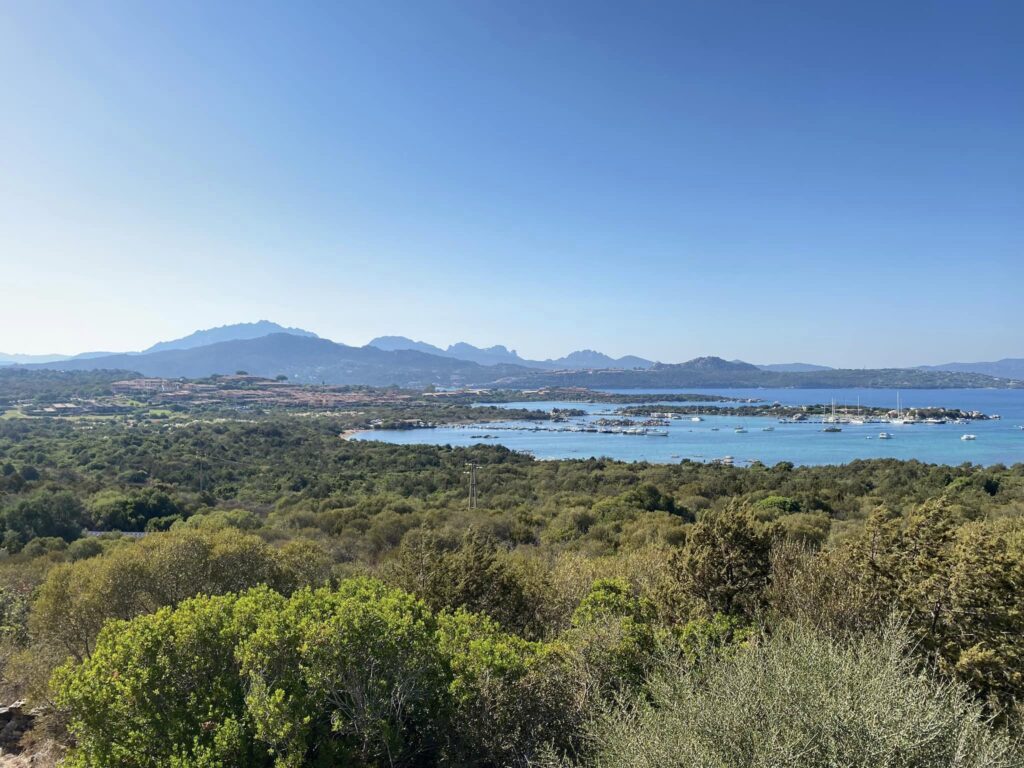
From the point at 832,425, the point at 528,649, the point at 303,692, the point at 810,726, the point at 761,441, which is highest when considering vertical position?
the point at 810,726

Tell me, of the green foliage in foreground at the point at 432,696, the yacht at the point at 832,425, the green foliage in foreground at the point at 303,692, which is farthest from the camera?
the yacht at the point at 832,425

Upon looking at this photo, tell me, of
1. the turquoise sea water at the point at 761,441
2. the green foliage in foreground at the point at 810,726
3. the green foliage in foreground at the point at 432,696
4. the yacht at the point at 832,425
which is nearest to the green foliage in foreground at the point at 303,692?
the green foliage in foreground at the point at 432,696

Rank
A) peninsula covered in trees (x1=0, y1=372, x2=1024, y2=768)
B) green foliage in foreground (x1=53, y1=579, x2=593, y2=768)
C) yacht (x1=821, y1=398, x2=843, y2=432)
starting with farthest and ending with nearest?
yacht (x1=821, y1=398, x2=843, y2=432) → green foliage in foreground (x1=53, y1=579, x2=593, y2=768) → peninsula covered in trees (x1=0, y1=372, x2=1024, y2=768)

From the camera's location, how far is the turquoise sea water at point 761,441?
2494 inches

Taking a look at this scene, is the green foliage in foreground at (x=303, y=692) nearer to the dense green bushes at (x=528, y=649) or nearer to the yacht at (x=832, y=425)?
the dense green bushes at (x=528, y=649)

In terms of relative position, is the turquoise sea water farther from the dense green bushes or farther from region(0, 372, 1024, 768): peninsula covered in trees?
the dense green bushes

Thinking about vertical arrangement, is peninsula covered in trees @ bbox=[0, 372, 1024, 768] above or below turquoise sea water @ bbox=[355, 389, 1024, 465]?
above

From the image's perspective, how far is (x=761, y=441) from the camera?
77688 mm

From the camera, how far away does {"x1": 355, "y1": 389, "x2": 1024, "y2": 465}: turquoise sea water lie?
6334cm

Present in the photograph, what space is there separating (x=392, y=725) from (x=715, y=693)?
430cm

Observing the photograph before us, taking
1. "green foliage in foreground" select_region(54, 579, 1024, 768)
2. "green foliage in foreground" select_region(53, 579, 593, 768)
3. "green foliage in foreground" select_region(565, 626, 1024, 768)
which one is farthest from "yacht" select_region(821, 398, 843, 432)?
"green foliage in foreground" select_region(565, 626, 1024, 768)

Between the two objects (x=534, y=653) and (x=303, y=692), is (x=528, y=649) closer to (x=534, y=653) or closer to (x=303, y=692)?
(x=534, y=653)

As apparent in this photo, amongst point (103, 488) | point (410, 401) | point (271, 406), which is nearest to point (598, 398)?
point (410, 401)

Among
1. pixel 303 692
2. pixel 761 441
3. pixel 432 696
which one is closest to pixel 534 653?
pixel 432 696
